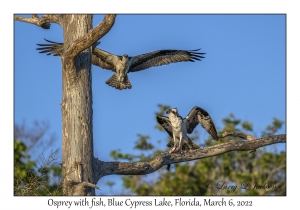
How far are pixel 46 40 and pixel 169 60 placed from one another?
102 inches

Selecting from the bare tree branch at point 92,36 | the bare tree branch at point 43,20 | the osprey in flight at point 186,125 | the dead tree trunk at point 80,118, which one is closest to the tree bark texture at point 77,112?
the dead tree trunk at point 80,118

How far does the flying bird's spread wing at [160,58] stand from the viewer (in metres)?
11.9

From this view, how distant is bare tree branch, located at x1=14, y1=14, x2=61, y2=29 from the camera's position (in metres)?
9.23

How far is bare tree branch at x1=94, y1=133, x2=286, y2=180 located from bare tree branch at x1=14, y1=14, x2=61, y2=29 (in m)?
2.30

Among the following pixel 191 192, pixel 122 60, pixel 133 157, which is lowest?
pixel 191 192

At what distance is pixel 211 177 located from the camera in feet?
72.0

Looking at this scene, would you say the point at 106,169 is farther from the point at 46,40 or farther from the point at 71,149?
the point at 46,40

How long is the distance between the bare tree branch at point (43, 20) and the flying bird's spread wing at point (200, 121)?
2655 millimetres

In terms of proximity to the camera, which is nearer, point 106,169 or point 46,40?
point 106,169

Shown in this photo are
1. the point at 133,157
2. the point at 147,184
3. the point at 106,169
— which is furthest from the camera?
the point at 147,184

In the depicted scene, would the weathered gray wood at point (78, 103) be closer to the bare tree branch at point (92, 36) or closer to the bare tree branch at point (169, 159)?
the bare tree branch at point (92, 36)

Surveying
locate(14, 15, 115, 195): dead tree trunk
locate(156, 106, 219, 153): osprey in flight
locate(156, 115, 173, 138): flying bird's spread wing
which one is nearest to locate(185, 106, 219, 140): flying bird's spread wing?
locate(156, 106, 219, 153): osprey in flight

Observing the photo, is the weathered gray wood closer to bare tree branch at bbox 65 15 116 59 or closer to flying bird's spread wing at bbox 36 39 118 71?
bare tree branch at bbox 65 15 116 59
